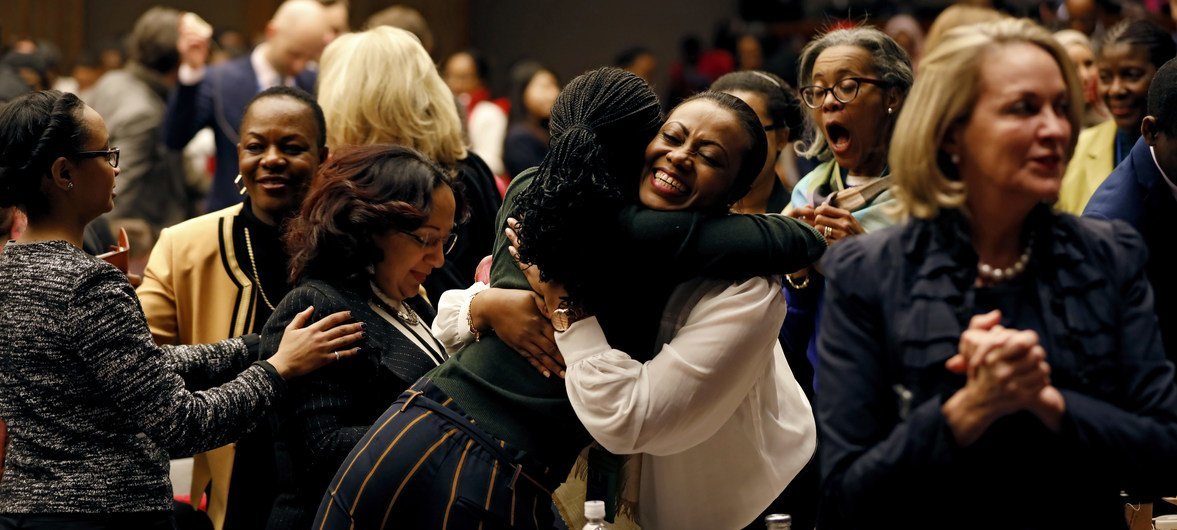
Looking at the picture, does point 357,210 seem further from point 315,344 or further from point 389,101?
point 389,101

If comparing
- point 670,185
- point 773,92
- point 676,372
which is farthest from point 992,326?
point 773,92

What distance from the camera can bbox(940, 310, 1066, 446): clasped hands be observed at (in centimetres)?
175

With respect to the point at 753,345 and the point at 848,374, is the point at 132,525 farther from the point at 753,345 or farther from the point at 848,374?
the point at 848,374

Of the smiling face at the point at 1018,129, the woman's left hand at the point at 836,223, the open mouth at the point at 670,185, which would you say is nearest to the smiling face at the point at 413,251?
the open mouth at the point at 670,185

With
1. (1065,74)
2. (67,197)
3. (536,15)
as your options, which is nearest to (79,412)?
(67,197)

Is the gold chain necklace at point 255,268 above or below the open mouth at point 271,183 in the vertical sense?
below

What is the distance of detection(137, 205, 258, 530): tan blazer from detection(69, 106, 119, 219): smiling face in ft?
2.36

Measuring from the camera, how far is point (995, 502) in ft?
6.17

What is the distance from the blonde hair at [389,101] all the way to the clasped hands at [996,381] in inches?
96.3

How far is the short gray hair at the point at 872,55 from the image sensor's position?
330 cm

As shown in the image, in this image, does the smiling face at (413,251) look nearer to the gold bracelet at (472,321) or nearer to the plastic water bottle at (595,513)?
the gold bracelet at (472,321)

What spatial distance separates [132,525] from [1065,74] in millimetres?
1961

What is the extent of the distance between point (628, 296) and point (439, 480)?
19.0 inches

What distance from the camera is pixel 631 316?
2.50 meters
